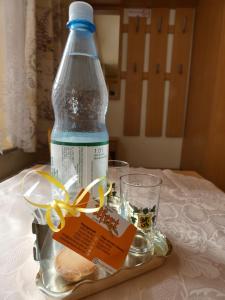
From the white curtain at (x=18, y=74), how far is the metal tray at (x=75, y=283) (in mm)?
807

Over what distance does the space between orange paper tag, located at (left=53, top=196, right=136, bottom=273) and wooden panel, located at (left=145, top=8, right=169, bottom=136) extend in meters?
1.87

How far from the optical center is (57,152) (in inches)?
13.6

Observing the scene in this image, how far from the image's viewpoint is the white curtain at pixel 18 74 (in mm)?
943

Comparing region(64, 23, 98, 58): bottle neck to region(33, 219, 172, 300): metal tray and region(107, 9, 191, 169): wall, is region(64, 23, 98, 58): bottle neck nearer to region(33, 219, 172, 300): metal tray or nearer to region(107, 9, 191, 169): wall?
region(33, 219, 172, 300): metal tray

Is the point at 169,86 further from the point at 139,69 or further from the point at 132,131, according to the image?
the point at 132,131

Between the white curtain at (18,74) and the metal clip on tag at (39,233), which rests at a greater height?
the white curtain at (18,74)

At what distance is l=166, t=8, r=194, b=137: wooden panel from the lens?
6.29 ft

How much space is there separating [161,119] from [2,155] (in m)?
1.51

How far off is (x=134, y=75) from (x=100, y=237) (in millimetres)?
1919

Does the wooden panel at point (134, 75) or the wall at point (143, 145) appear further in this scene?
the wall at point (143, 145)

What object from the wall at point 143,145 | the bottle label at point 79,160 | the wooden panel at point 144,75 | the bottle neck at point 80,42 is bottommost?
the wall at point 143,145

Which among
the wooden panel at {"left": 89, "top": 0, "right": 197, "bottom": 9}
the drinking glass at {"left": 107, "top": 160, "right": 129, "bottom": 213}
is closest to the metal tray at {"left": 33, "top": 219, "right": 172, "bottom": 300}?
the drinking glass at {"left": 107, "top": 160, "right": 129, "bottom": 213}

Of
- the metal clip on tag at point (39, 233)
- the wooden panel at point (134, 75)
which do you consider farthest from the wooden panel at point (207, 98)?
the metal clip on tag at point (39, 233)

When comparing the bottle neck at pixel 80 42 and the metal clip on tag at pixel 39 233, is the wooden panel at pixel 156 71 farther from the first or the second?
the metal clip on tag at pixel 39 233
